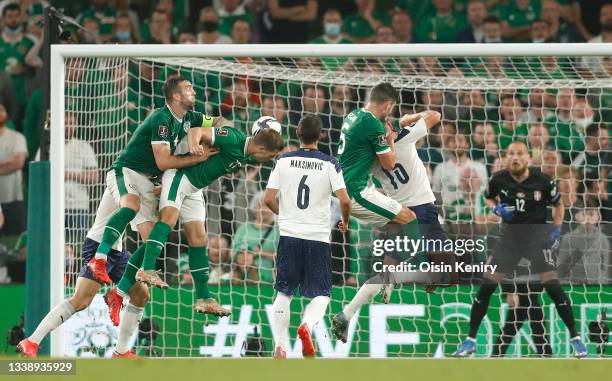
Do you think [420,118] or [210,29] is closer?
[420,118]

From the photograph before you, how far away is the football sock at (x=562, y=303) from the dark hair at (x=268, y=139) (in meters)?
2.65

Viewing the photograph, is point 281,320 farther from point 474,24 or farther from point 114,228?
point 474,24

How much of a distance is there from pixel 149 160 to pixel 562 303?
356 cm

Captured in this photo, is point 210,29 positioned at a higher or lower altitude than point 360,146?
higher

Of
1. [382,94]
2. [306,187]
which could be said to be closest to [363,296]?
[306,187]

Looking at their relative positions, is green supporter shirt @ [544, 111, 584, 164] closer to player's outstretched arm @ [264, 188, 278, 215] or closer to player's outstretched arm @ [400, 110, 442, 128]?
player's outstretched arm @ [400, 110, 442, 128]

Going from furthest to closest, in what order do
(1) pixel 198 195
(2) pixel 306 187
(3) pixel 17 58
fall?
(3) pixel 17 58, (1) pixel 198 195, (2) pixel 306 187

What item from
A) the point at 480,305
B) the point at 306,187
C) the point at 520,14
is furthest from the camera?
the point at 520,14

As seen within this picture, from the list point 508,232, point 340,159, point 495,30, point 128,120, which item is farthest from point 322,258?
point 495,30

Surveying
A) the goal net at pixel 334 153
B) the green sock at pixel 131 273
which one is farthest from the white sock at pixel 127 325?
the goal net at pixel 334 153

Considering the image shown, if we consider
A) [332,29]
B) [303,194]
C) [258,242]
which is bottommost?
[258,242]

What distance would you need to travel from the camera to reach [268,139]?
9891mm

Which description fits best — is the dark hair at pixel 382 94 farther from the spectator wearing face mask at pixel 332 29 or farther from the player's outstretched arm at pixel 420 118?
the spectator wearing face mask at pixel 332 29

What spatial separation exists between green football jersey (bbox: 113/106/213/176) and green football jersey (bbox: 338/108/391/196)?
106 cm
